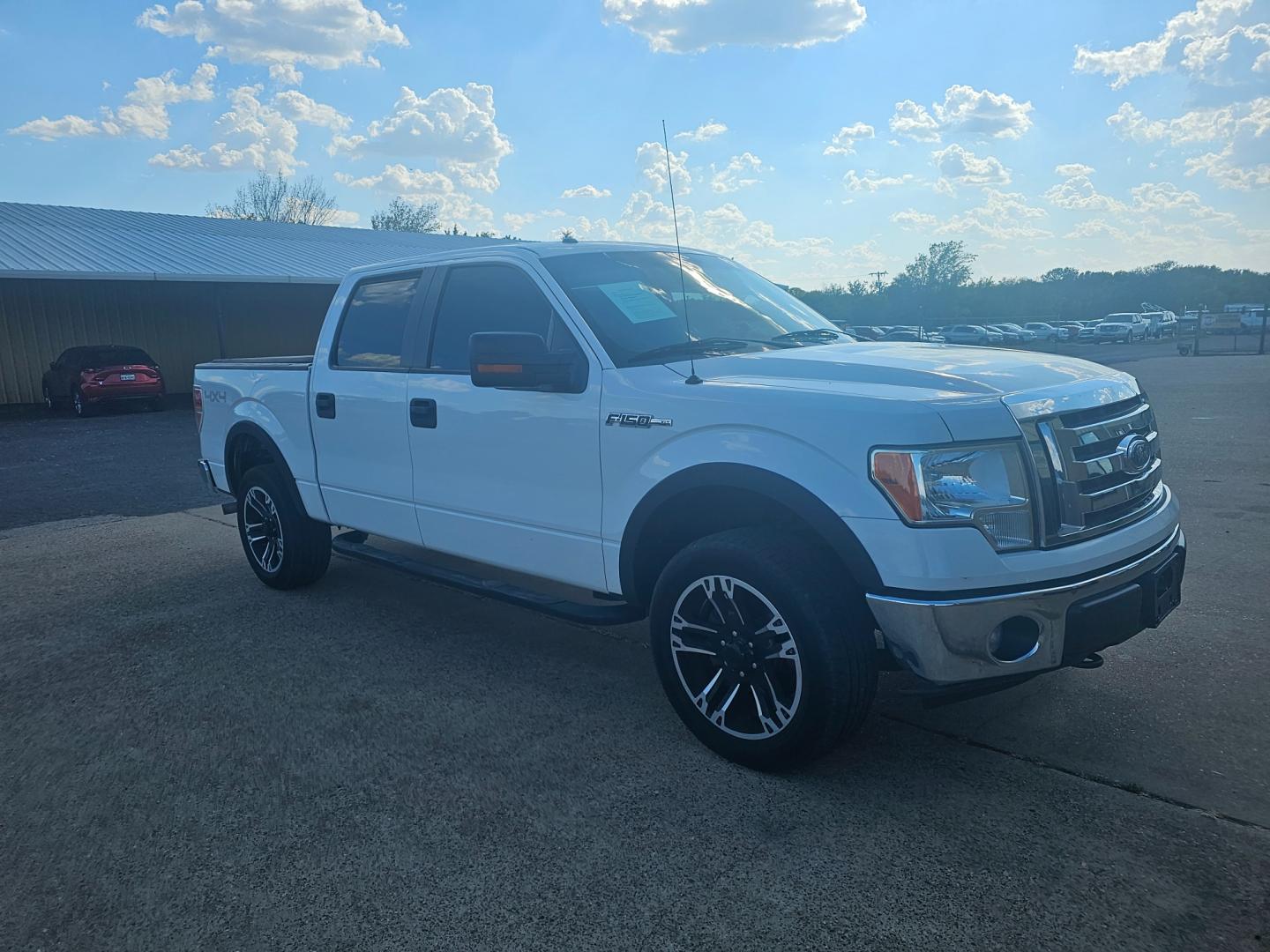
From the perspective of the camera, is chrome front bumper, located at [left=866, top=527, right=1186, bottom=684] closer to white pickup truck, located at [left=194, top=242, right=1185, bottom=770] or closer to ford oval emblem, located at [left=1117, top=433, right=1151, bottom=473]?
white pickup truck, located at [left=194, top=242, right=1185, bottom=770]

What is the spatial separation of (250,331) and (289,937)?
28.5 metres

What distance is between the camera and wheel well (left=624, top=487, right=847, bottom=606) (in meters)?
3.49

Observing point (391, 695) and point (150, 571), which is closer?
point (391, 695)

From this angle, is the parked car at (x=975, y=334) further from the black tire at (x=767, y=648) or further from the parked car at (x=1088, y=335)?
the black tire at (x=767, y=648)

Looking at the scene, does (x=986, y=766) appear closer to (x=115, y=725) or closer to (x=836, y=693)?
(x=836, y=693)

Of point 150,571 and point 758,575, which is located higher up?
point 758,575

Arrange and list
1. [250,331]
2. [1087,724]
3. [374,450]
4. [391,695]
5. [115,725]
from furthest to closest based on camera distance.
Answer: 1. [250,331]
2. [374,450]
3. [391,695]
4. [115,725]
5. [1087,724]

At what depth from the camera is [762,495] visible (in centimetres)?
341

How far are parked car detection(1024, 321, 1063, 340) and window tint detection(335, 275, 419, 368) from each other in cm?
5865

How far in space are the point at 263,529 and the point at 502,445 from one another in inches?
106

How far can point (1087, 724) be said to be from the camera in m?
3.82

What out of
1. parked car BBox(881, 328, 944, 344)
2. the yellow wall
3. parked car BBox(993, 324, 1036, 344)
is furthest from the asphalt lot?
parked car BBox(993, 324, 1036, 344)

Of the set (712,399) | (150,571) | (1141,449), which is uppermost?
(712,399)

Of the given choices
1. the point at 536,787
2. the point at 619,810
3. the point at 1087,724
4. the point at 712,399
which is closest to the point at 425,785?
the point at 536,787
